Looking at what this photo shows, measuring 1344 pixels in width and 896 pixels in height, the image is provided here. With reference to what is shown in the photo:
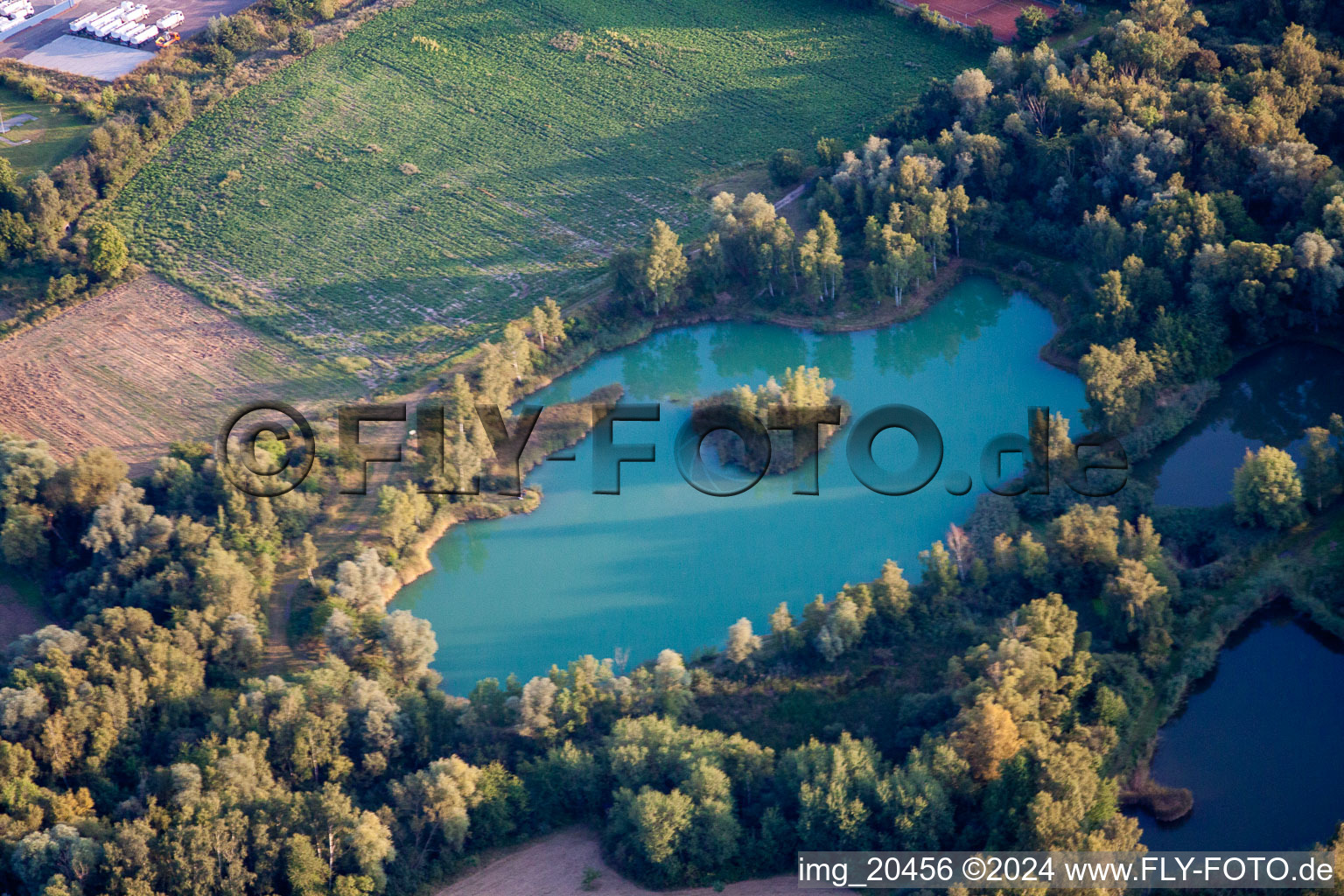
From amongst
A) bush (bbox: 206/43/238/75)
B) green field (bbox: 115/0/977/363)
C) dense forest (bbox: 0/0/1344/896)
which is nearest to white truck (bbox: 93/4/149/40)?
bush (bbox: 206/43/238/75)

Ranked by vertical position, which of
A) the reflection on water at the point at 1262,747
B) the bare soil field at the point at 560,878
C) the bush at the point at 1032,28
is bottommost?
the bare soil field at the point at 560,878

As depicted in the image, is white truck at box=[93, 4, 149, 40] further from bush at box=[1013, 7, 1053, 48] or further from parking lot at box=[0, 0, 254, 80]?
bush at box=[1013, 7, 1053, 48]

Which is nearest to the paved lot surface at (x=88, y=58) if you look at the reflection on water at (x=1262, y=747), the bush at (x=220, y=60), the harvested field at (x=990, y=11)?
the bush at (x=220, y=60)

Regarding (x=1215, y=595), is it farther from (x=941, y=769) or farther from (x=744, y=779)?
(x=744, y=779)

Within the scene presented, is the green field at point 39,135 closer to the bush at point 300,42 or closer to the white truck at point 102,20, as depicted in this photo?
the white truck at point 102,20

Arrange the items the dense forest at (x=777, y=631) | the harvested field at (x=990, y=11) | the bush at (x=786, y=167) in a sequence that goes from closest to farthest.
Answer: the dense forest at (x=777, y=631)
the bush at (x=786, y=167)
the harvested field at (x=990, y=11)
